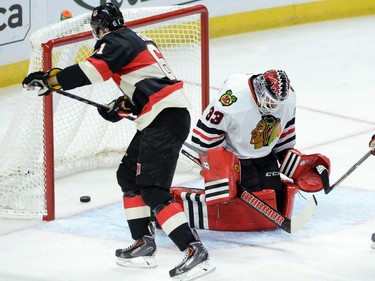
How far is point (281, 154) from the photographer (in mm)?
5242

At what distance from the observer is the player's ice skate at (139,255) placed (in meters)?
4.65

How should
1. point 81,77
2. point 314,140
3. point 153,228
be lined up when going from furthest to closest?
point 314,140, point 153,228, point 81,77

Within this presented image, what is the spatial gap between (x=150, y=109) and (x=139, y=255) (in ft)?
1.85

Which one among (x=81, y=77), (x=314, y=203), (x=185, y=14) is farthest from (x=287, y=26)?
(x=81, y=77)

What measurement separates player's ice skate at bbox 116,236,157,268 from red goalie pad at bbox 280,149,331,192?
792 millimetres

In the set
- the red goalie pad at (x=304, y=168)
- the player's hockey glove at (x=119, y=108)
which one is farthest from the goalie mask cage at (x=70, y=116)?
the red goalie pad at (x=304, y=168)

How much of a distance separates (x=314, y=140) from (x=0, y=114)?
176 centimetres

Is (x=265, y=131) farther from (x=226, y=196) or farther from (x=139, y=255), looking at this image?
(x=139, y=255)

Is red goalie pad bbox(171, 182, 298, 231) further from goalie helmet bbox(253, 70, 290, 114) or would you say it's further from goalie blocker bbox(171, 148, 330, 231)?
goalie helmet bbox(253, 70, 290, 114)

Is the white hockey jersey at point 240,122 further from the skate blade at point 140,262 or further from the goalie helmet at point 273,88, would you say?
the skate blade at point 140,262

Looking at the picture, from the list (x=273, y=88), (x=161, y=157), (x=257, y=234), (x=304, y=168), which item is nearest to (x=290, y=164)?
(x=304, y=168)

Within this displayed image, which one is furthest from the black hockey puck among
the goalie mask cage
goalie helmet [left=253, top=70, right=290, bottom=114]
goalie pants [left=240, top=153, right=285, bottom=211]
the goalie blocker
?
goalie helmet [left=253, top=70, right=290, bottom=114]

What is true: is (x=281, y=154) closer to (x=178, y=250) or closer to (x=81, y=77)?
(x=178, y=250)

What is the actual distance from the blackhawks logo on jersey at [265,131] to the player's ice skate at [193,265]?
0.67 meters
